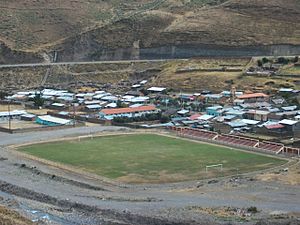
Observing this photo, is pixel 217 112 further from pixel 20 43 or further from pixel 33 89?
pixel 20 43

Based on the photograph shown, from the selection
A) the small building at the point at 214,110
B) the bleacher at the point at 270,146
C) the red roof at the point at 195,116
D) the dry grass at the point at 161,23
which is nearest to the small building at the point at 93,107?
the red roof at the point at 195,116

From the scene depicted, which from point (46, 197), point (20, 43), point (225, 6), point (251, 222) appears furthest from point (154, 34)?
point (251, 222)

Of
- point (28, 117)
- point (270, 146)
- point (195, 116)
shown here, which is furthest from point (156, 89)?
point (270, 146)

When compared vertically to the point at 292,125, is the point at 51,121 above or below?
below

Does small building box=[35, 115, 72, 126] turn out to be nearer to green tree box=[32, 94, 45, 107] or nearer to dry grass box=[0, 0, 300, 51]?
green tree box=[32, 94, 45, 107]

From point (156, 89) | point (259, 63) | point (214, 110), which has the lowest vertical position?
point (214, 110)

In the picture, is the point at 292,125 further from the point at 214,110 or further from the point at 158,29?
the point at 158,29

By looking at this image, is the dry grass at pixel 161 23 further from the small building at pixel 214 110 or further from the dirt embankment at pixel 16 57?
the small building at pixel 214 110

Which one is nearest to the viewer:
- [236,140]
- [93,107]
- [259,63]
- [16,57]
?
[236,140]
